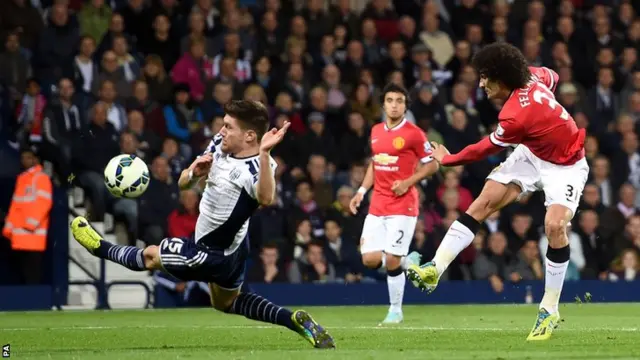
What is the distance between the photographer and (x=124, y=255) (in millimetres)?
10273

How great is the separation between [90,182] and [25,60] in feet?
6.95

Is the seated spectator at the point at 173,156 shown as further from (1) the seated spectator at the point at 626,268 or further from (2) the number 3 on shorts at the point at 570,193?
(2) the number 3 on shorts at the point at 570,193

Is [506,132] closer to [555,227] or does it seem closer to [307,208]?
[555,227]

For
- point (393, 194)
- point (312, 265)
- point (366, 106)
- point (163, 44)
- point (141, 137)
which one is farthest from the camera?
point (366, 106)

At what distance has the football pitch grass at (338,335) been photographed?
32.0 ft

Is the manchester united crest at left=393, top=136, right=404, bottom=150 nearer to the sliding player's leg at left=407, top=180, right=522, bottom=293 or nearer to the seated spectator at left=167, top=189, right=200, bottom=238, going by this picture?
the sliding player's leg at left=407, top=180, right=522, bottom=293

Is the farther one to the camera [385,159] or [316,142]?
[316,142]

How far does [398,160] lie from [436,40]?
25.5ft

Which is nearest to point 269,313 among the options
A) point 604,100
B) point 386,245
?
point 386,245

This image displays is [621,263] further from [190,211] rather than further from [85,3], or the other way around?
[85,3]

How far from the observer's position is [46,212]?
1783 cm

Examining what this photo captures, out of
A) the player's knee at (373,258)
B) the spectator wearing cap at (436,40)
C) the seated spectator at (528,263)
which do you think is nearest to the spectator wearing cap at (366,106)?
the spectator wearing cap at (436,40)

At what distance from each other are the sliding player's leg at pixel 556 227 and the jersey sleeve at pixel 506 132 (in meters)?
0.51

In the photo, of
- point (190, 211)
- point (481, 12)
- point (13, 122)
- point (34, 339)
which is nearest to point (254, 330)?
point (34, 339)
